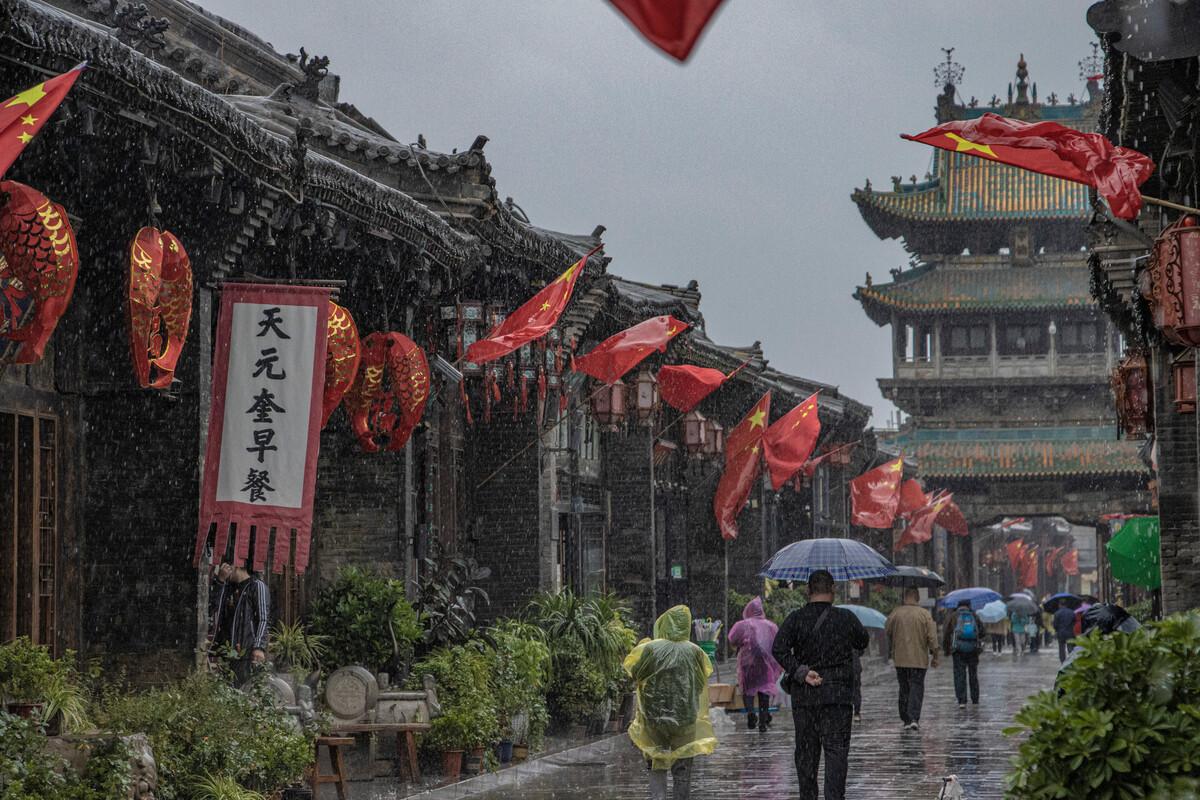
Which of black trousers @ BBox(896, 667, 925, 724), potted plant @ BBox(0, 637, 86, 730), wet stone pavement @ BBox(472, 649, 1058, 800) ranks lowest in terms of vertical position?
wet stone pavement @ BBox(472, 649, 1058, 800)

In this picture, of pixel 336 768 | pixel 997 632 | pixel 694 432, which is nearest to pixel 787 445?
pixel 694 432

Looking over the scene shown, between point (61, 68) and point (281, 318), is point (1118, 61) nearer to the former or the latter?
point (281, 318)

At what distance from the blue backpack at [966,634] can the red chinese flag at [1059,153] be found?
532 inches

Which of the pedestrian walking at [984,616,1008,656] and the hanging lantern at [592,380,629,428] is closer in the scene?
the hanging lantern at [592,380,629,428]

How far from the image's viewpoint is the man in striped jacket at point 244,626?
14438mm

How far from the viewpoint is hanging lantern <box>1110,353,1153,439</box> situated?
2138 cm

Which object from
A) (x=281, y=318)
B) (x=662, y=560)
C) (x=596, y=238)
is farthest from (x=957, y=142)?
(x=662, y=560)

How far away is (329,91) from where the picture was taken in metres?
25.5

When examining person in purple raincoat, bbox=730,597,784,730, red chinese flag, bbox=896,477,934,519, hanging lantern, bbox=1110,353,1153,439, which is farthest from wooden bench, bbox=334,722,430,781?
red chinese flag, bbox=896,477,934,519

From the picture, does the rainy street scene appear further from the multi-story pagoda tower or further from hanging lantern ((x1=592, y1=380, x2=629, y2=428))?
the multi-story pagoda tower

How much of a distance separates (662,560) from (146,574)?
67.4ft

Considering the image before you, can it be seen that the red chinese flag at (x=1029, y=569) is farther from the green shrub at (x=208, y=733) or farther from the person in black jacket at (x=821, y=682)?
the green shrub at (x=208, y=733)

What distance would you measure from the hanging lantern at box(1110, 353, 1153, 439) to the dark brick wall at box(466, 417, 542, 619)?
7338 mm

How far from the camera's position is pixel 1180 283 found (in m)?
13.4
